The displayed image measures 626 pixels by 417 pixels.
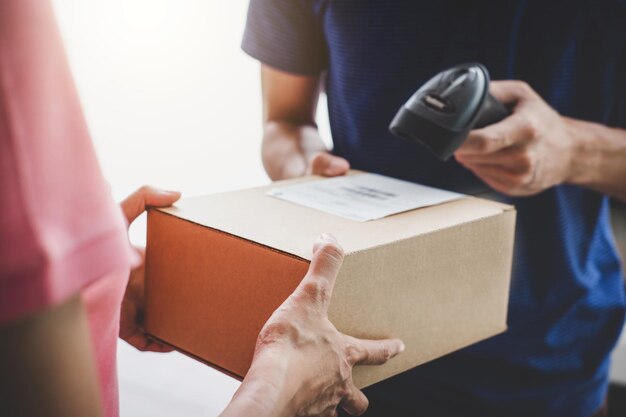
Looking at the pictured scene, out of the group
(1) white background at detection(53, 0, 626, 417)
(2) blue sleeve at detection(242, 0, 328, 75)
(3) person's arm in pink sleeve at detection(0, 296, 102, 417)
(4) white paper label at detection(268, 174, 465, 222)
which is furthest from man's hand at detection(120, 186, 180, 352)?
(1) white background at detection(53, 0, 626, 417)

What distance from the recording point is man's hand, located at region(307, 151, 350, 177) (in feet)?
3.03

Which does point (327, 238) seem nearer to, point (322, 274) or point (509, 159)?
point (322, 274)

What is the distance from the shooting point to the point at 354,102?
1.02 m

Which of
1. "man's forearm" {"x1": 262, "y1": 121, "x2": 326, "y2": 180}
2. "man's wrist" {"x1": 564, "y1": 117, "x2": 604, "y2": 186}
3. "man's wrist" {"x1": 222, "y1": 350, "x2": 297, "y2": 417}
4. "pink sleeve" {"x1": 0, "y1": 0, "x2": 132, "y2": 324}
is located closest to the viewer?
"pink sleeve" {"x1": 0, "y1": 0, "x2": 132, "y2": 324}

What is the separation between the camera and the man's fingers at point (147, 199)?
0.73 meters

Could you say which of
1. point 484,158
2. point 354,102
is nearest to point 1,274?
point 484,158

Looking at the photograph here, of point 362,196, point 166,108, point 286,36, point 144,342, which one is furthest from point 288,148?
point 166,108

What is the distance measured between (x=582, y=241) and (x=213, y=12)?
1584 millimetres

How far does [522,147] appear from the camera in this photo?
813mm

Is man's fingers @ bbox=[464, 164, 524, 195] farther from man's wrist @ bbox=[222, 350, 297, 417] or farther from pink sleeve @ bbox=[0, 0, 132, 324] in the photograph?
pink sleeve @ bbox=[0, 0, 132, 324]

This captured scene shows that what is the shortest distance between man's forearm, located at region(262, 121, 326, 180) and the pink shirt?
735mm

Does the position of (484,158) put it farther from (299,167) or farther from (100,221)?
(100,221)

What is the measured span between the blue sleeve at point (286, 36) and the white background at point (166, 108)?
100cm

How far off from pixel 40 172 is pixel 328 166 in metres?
0.63
